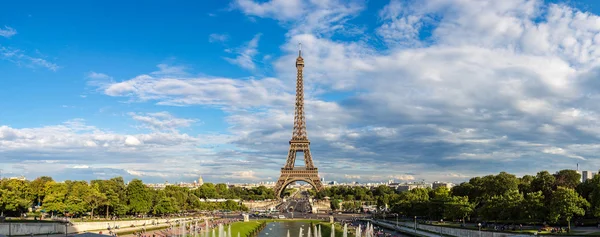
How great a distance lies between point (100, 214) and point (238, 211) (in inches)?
2044

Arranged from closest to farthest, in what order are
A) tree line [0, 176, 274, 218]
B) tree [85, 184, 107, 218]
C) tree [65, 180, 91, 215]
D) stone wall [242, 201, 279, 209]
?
tree line [0, 176, 274, 218], tree [65, 180, 91, 215], tree [85, 184, 107, 218], stone wall [242, 201, 279, 209]

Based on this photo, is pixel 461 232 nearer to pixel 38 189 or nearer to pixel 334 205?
pixel 38 189

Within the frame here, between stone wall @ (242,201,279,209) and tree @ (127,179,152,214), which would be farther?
stone wall @ (242,201,279,209)

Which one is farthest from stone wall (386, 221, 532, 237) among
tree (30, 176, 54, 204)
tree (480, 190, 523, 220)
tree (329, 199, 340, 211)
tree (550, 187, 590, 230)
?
tree (329, 199, 340, 211)

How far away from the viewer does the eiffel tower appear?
115 m

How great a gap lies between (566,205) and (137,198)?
50125 millimetres

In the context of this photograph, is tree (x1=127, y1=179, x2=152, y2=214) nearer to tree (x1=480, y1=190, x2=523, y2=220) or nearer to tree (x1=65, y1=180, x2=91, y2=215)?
tree (x1=65, y1=180, x2=91, y2=215)

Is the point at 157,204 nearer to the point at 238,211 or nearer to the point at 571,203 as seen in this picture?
the point at 238,211

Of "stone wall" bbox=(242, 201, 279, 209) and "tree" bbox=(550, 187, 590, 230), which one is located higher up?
"tree" bbox=(550, 187, 590, 230)

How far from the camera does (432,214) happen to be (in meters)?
65.6

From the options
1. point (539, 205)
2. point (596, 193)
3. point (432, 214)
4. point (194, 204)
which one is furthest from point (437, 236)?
point (194, 204)

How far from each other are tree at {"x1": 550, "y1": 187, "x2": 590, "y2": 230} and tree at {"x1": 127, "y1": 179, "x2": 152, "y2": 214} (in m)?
48.6

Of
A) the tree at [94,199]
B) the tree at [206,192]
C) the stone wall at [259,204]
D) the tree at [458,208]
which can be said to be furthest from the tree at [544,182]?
the tree at [206,192]

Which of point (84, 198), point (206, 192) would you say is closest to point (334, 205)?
point (206, 192)
